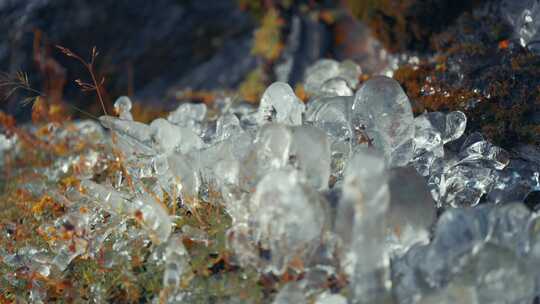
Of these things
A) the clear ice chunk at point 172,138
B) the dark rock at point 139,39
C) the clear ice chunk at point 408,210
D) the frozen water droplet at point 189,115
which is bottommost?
the dark rock at point 139,39

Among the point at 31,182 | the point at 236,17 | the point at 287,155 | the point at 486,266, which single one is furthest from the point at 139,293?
the point at 236,17

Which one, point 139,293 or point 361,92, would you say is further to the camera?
point 361,92

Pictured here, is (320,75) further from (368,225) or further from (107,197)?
(368,225)

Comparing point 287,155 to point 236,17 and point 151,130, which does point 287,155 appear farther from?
point 236,17

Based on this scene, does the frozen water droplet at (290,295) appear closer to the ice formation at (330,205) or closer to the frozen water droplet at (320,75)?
the ice formation at (330,205)

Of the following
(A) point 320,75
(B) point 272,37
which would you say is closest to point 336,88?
(A) point 320,75

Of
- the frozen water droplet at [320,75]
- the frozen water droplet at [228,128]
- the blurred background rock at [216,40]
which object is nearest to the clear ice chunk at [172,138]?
the frozen water droplet at [228,128]
